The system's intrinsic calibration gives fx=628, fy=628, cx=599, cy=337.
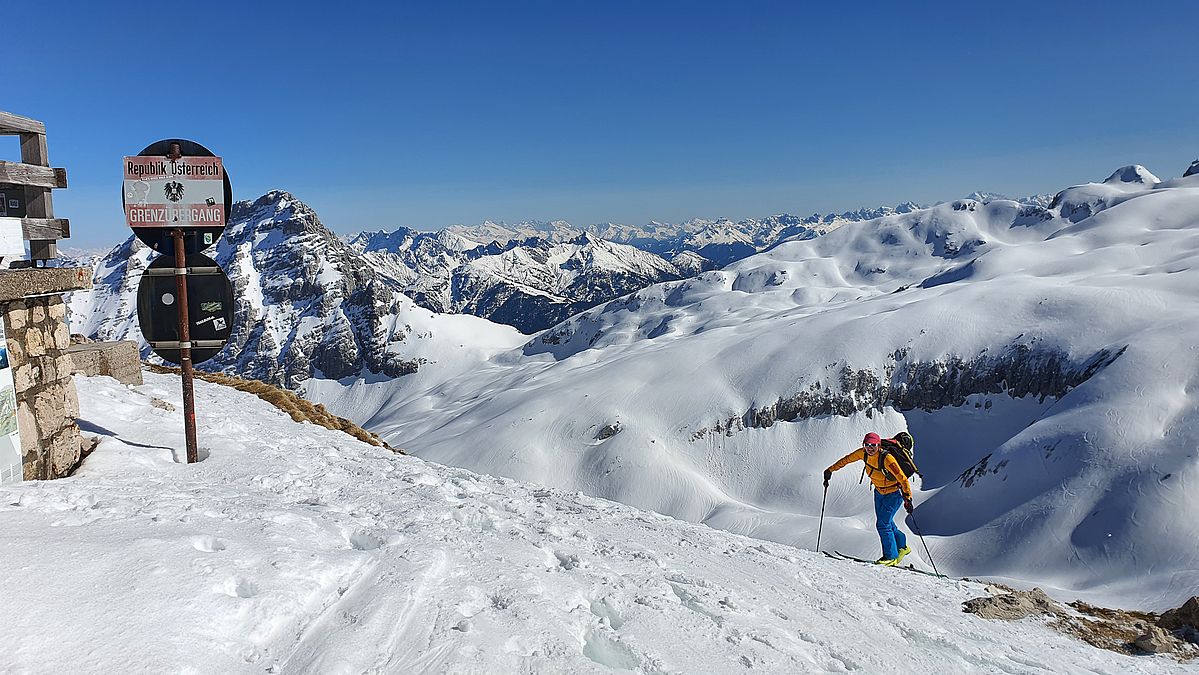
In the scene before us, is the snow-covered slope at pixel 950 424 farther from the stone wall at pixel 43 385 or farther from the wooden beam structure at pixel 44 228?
the wooden beam structure at pixel 44 228

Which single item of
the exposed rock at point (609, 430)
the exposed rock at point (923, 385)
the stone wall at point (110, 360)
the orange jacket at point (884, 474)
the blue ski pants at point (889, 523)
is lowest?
the exposed rock at point (609, 430)

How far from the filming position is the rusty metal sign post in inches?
332

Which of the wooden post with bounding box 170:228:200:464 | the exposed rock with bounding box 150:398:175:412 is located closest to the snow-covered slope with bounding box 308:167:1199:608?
the wooden post with bounding box 170:228:200:464

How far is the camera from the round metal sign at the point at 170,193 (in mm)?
8422

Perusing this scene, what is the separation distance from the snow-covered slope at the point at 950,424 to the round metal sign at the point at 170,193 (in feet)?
164

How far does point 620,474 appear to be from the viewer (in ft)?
338

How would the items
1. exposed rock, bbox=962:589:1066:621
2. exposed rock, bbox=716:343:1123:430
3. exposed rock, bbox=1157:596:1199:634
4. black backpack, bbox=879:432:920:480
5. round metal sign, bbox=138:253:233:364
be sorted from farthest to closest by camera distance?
exposed rock, bbox=716:343:1123:430 → black backpack, bbox=879:432:920:480 → exposed rock, bbox=1157:596:1199:634 → exposed rock, bbox=962:589:1066:621 → round metal sign, bbox=138:253:233:364

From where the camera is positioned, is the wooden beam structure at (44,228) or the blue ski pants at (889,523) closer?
the wooden beam structure at (44,228)

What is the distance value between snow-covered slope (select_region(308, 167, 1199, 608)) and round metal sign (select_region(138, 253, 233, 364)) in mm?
49244

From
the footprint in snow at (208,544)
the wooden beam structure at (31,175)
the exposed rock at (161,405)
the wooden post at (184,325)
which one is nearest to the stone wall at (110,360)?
the exposed rock at (161,405)

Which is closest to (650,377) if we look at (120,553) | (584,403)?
(584,403)

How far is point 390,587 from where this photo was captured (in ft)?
18.7

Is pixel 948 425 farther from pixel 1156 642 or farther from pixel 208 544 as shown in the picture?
pixel 208 544

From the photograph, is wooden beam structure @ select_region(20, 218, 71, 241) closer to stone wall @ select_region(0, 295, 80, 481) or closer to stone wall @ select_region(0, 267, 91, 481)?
stone wall @ select_region(0, 267, 91, 481)
